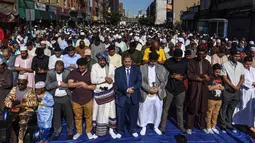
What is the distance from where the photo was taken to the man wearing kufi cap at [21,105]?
453cm

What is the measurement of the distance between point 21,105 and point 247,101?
4.92m

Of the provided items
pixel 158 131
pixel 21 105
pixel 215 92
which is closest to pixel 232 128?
pixel 215 92

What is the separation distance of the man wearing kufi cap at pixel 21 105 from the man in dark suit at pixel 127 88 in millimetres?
1702

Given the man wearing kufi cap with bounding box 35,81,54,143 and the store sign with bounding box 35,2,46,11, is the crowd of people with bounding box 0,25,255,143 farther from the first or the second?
the store sign with bounding box 35,2,46,11

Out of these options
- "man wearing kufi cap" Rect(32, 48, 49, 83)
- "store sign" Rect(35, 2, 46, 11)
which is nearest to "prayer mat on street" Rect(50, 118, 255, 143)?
"man wearing kufi cap" Rect(32, 48, 49, 83)

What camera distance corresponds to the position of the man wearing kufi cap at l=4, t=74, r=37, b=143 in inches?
178

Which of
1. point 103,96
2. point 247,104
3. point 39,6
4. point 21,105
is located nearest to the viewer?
point 21,105

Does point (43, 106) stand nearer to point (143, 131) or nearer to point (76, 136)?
point (76, 136)

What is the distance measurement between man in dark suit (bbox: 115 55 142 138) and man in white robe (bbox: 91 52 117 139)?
0.13m

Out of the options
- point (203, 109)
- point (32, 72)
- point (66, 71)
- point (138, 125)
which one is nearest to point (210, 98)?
point (203, 109)

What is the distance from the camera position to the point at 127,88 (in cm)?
529

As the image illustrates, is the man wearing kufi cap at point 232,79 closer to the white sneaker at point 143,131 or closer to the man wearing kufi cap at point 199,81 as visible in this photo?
the man wearing kufi cap at point 199,81

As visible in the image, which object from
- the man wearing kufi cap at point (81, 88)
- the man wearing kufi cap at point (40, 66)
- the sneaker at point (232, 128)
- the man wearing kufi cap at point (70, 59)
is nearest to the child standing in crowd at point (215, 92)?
the sneaker at point (232, 128)

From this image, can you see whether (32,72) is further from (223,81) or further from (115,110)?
(223,81)
